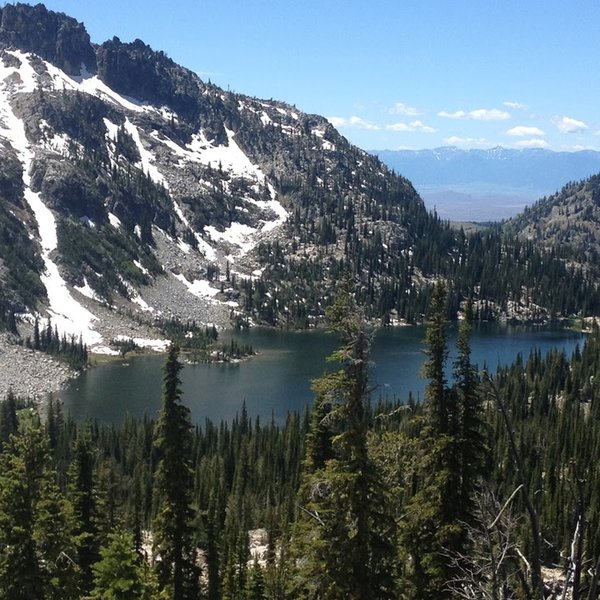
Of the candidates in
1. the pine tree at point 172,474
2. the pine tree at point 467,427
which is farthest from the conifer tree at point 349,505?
the pine tree at point 172,474

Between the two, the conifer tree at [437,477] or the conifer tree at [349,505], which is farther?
the conifer tree at [437,477]

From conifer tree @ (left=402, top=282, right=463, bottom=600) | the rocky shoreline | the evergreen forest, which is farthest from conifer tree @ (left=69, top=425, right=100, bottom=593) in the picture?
the rocky shoreline

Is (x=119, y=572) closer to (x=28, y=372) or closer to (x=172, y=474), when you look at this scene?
(x=172, y=474)

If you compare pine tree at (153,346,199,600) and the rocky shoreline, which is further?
the rocky shoreline

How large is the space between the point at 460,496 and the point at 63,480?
79909 millimetres

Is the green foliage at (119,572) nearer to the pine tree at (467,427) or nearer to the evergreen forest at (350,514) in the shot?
the evergreen forest at (350,514)

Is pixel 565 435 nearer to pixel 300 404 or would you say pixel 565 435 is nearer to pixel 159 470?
pixel 300 404

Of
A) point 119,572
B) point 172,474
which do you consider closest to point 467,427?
point 172,474

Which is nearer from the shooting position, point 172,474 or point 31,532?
point 31,532

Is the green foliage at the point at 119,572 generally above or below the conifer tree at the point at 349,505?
below

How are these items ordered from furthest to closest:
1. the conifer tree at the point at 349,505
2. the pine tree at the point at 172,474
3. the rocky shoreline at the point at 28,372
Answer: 1. the rocky shoreline at the point at 28,372
2. the pine tree at the point at 172,474
3. the conifer tree at the point at 349,505

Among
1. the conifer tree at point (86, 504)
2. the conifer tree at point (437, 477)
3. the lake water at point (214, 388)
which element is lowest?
the lake water at point (214, 388)

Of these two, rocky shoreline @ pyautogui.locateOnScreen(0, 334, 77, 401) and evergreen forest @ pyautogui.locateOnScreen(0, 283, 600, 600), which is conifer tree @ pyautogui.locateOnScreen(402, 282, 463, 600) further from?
rocky shoreline @ pyautogui.locateOnScreen(0, 334, 77, 401)

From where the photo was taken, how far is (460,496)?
2766 cm
